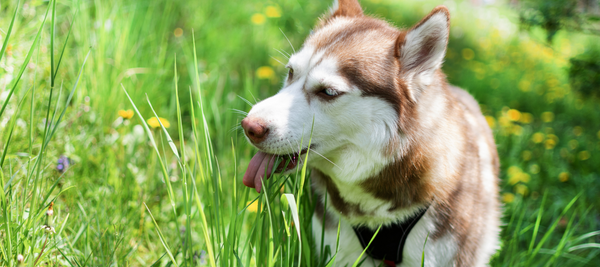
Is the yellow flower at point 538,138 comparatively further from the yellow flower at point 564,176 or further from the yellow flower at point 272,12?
the yellow flower at point 272,12

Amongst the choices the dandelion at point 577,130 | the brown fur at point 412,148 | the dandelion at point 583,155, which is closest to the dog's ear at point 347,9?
the brown fur at point 412,148

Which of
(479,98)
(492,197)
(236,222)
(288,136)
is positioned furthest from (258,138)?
(479,98)

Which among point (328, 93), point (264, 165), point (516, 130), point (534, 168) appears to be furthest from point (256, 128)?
point (516, 130)

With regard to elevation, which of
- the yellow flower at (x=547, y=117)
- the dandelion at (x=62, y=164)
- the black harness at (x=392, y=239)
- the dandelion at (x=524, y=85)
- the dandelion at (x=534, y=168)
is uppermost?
the dandelion at (x=62, y=164)

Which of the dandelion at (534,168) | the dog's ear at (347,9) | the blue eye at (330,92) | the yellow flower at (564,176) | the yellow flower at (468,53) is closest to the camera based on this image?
the blue eye at (330,92)

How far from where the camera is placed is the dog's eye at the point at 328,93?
63.1 inches

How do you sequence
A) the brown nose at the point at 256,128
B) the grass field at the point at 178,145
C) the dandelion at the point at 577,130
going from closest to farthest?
1. the grass field at the point at 178,145
2. the brown nose at the point at 256,128
3. the dandelion at the point at 577,130

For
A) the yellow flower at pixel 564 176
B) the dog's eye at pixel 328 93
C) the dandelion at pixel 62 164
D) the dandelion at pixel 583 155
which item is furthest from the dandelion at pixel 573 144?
the dandelion at pixel 62 164

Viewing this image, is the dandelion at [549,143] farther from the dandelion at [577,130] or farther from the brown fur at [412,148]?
the brown fur at [412,148]

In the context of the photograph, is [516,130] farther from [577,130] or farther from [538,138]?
[577,130]

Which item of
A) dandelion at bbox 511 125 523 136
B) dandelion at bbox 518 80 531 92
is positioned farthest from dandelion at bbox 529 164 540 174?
dandelion at bbox 518 80 531 92

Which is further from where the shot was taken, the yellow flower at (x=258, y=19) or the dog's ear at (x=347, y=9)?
the yellow flower at (x=258, y=19)

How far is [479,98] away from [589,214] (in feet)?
6.00

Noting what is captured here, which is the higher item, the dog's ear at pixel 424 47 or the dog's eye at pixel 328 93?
the dog's ear at pixel 424 47
